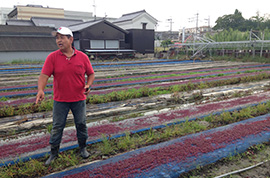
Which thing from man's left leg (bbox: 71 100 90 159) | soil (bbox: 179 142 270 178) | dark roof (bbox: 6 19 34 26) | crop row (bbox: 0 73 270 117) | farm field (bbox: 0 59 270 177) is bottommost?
soil (bbox: 179 142 270 178)

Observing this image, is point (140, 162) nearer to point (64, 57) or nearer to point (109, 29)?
point (64, 57)

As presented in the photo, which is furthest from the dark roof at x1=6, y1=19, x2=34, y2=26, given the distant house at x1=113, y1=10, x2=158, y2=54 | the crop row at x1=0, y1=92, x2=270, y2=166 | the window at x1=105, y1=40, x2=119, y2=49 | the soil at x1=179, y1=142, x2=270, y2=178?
the soil at x1=179, y1=142, x2=270, y2=178

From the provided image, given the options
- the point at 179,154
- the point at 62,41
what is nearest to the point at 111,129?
the point at 179,154

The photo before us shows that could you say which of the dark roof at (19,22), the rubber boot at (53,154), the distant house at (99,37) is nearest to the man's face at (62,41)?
the rubber boot at (53,154)

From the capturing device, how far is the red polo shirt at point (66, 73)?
9.62ft

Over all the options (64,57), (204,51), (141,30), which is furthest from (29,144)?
(141,30)

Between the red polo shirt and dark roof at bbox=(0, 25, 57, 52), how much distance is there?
20368 mm

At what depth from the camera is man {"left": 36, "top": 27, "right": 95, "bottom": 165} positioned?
2.93 m

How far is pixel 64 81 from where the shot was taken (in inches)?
117

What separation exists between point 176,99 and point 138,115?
181 centimetres

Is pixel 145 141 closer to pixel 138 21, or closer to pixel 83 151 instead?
pixel 83 151

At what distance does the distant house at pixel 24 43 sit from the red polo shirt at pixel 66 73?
20.4 m

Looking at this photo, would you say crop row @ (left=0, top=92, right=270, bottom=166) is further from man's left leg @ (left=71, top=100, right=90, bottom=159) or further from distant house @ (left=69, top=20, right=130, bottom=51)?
distant house @ (left=69, top=20, right=130, bottom=51)

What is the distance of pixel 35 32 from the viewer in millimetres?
24000
